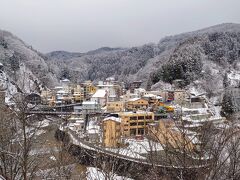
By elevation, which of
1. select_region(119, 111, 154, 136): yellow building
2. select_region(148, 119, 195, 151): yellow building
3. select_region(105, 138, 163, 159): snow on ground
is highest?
select_region(148, 119, 195, 151): yellow building

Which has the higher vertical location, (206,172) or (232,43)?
(232,43)

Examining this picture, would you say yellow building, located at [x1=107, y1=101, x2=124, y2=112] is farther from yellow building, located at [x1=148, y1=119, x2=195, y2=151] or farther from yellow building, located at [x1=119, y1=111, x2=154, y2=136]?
yellow building, located at [x1=148, y1=119, x2=195, y2=151]

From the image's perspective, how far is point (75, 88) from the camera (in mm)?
25281

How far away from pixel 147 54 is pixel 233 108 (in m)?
43.0

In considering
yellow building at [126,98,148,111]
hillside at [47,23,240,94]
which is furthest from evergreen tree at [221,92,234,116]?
hillside at [47,23,240,94]

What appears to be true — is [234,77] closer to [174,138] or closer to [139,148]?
[139,148]

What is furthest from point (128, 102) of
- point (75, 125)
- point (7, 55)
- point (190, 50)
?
point (7, 55)

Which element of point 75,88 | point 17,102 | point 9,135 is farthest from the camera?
point 75,88

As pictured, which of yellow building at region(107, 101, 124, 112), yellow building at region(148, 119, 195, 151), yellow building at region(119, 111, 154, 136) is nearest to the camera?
yellow building at region(148, 119, 195, 151)

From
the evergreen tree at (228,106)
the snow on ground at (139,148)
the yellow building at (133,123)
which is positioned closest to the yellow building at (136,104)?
the yellow building at (133,123)

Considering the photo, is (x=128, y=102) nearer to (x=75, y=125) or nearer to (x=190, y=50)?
(x=75, y=125)

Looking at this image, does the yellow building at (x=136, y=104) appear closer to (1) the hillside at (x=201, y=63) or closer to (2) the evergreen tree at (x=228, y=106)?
(2) the evergreen tree at (x=228, y=106)

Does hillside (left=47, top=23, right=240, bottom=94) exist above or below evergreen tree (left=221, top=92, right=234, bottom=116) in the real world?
above

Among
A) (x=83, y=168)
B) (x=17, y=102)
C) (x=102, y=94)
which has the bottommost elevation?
(x=83, y=168)
